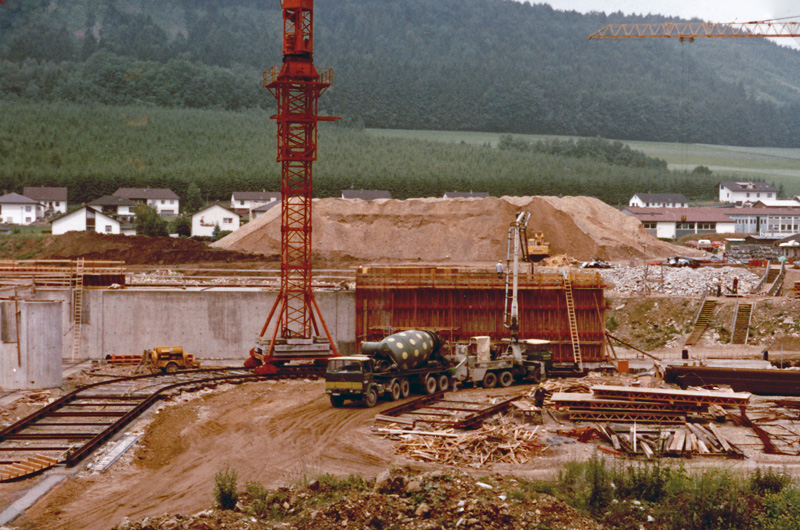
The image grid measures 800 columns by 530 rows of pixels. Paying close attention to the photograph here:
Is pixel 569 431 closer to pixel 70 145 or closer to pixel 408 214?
pixel 408 214

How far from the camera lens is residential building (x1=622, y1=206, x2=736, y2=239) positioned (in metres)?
97.4

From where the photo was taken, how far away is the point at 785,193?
15625 cm

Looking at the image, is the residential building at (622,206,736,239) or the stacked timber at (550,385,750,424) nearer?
the stacked timber at (550,385,750,424)

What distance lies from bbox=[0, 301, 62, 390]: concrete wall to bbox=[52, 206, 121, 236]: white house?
5540 centimetres

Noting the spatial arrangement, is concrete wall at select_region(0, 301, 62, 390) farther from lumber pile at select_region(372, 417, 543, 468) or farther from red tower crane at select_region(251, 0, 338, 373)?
lumber pile at select_region(372, 417, 543, 468)

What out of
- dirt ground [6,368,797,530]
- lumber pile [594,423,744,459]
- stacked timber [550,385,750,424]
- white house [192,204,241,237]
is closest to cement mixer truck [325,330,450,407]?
dirt ground [6,368,797,530]

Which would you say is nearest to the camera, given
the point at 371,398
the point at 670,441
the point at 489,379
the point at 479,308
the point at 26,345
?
the point at 670,441

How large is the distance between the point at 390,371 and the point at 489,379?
5991 millimetres

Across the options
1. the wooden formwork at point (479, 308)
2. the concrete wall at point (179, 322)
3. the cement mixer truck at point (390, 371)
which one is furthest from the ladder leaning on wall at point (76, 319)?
the cement mixer truck at point (390, 371)

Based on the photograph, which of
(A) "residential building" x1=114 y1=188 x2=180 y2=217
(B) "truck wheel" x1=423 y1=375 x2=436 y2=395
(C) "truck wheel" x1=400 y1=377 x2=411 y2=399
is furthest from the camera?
(A) "residential building" x1=114 y1=188 x2=180 y2=217

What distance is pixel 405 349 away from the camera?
108 feet

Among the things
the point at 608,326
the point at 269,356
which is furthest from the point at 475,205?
the point at 269,356

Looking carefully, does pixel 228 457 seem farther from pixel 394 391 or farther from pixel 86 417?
pixel 394 391

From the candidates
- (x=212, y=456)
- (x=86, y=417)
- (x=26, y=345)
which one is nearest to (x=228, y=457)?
(x=212, y=456)
